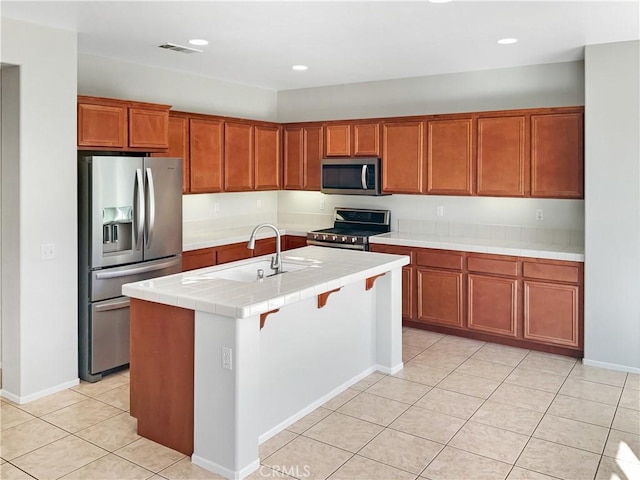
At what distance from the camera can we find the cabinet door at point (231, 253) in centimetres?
568

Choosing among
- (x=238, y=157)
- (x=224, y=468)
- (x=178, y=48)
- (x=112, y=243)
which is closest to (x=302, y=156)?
(x=238, y=157)

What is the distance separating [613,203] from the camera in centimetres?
448

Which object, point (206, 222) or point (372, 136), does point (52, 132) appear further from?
point (372, 136)

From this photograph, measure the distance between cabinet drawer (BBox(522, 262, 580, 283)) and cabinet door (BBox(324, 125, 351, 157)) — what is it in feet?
7.72

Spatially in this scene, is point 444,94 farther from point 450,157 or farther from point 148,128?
point 148,128

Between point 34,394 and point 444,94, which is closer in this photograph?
point 34,394

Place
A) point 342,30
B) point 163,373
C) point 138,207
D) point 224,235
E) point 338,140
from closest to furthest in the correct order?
1. point 163,373
2. point 342,30
3. point 138,207
4. point 224,235
5. point 338,140

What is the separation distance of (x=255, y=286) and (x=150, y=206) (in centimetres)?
164

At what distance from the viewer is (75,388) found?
13.6 ft

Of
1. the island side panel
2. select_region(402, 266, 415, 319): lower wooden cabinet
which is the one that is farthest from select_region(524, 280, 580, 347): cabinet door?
the island side panel

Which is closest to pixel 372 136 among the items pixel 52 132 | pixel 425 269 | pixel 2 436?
pixel 425 269

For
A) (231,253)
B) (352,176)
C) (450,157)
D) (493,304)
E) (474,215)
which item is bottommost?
(493,304)

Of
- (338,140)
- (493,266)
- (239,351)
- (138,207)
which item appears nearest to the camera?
(239,351)

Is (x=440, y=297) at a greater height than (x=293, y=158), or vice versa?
(x=293, y=158)
